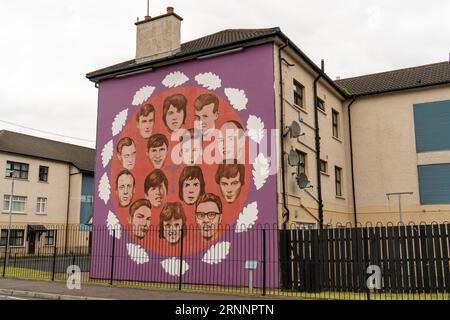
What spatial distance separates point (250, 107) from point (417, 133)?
34.6 feet

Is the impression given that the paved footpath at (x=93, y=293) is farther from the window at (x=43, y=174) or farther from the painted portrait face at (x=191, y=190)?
the window at (x=43, y=174)

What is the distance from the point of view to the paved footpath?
13242mm

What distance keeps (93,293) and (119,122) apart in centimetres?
847

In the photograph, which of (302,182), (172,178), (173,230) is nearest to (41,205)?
(172,178)

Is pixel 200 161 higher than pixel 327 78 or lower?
lower

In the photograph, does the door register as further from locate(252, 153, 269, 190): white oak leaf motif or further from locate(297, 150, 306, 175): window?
locate(252, 153, 269, 190): white oak leaf motif

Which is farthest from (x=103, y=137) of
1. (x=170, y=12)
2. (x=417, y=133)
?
(x=417, y=133)

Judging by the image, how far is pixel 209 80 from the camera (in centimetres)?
1819

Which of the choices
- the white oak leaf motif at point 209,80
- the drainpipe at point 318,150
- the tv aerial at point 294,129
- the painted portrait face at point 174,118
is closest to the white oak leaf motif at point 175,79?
the white oak leaf motif at point 209,80

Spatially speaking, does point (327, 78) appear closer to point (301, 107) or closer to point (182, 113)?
point (301, 107)

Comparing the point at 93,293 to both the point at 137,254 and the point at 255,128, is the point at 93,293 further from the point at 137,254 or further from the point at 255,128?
the point at 255,128

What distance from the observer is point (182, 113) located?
18.6 m

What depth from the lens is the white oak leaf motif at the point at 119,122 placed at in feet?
66.3

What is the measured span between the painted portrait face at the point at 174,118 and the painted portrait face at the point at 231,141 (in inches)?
81.6
